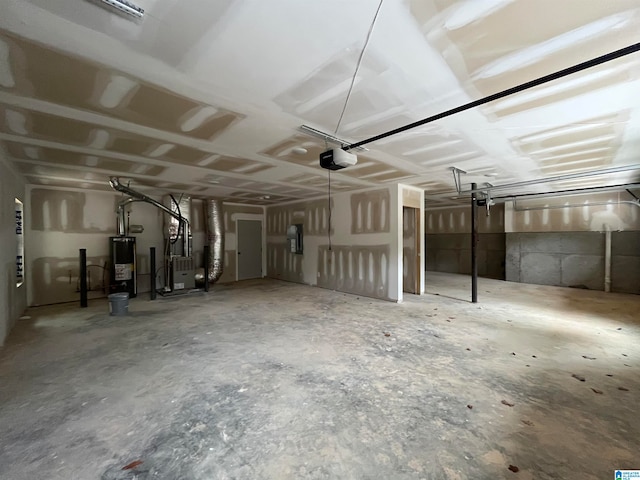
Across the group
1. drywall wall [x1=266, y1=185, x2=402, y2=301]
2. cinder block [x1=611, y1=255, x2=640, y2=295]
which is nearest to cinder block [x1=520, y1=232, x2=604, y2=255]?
cinder block [x1=611, y1=255, x2=640, y2=295]

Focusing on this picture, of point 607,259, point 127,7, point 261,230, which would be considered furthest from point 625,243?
point 127,7

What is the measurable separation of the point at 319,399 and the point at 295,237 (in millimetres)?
5555

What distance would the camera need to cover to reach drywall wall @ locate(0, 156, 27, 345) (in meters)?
3.32

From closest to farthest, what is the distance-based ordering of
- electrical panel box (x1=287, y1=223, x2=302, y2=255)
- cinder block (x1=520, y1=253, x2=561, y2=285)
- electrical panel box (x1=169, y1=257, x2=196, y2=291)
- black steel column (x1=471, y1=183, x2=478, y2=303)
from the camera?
black steel column (x1=471, y1=183, x2=478, y2=303)
electrical panel box (x1=169, y1=257, x2=196, y2=291)
cinder block (x1=520, y1=253, x2=561, y2=285)
electrical panel box (x1=287, y1=223, x2=302, y2=255)

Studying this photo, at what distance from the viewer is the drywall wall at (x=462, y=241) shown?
8.66m

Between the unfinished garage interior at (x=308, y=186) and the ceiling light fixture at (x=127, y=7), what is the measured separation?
0.01 meters

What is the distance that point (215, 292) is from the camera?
21.1 ft

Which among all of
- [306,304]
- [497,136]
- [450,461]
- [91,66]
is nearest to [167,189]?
[306,304]

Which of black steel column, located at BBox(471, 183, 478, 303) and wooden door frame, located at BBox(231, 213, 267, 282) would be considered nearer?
black steel column, located at BBox(471, 183, 478, 303)

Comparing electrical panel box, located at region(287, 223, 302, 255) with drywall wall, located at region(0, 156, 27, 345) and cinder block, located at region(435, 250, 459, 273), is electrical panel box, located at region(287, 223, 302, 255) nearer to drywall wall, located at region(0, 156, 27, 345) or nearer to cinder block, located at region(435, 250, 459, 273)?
drywall wall, located at region(0, 156, 27, 345)

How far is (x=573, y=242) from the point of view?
7.00m

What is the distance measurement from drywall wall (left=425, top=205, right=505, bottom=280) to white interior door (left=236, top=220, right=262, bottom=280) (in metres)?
6.23

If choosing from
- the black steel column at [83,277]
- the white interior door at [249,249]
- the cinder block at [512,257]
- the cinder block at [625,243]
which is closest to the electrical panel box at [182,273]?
the black steel column at [83,277]

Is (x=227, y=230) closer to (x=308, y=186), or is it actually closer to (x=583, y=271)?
(x=308, y=186)
